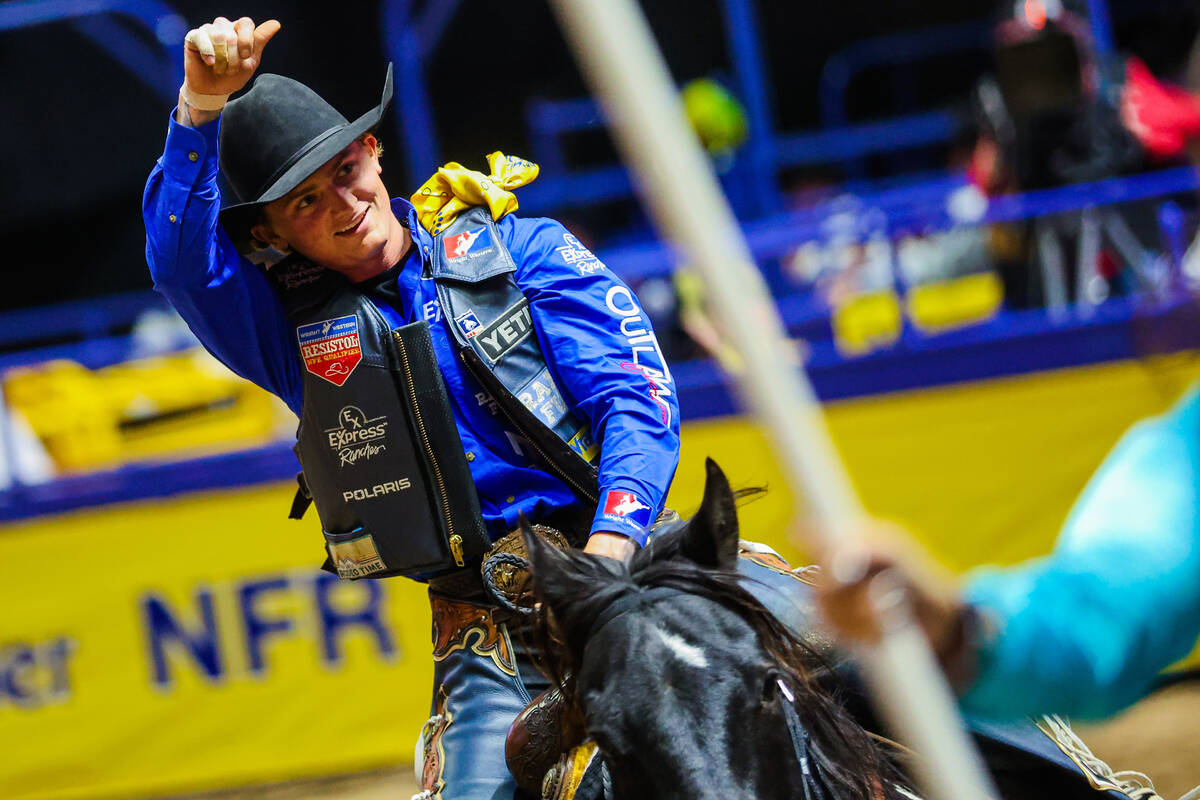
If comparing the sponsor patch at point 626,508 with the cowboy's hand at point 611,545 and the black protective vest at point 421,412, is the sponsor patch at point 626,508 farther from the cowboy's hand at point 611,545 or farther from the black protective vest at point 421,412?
the black protective vest at point 421,412

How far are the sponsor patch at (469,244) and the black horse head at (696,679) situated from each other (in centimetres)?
72

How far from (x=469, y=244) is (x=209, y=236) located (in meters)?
0.50

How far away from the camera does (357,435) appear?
2570 millimetres

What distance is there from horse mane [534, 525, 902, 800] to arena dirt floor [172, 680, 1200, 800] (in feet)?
8.86

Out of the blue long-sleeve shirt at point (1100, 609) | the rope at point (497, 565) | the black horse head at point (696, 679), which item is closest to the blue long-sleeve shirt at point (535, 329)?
the rope at point (497, 565)

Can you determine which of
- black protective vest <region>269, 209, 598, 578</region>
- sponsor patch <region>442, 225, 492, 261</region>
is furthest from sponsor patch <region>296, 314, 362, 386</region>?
sponsor patch <region>442, 225, 492, 261</region>

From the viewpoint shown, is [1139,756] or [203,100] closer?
[203,100]

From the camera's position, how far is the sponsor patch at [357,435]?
256 centimetres

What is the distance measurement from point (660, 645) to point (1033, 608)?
0.86 metres

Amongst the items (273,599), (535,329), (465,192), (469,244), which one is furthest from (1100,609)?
(273,599)

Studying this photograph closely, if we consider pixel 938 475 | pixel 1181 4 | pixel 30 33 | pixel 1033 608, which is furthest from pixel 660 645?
pixel 30 33

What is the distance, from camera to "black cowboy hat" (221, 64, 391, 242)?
2510 millimetres

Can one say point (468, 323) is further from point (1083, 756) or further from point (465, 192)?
point (1083, 756)

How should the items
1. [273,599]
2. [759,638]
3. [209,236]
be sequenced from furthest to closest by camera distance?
[273,599], [209,236], [759,638]
